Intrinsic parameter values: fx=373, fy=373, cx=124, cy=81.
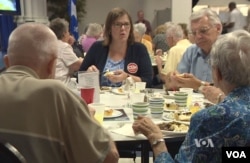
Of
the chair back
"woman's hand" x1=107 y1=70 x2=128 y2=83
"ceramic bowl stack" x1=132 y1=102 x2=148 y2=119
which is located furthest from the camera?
"woman's hand" x1=107 y1=70 x2=128 y2=83

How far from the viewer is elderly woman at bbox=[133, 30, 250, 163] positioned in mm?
1401

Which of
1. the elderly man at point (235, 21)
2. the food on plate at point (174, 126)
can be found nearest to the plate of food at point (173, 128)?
the food on plate at point (174, 126)

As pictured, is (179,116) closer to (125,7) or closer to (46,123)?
(46,123)

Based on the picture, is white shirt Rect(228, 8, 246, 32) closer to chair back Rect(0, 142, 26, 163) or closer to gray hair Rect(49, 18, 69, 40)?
gray hair Rect(49, 18, 69, 40)

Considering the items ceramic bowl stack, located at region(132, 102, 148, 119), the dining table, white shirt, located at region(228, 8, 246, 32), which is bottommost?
the dining table

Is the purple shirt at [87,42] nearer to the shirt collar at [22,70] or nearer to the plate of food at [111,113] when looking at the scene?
the plate of food at [111,113]

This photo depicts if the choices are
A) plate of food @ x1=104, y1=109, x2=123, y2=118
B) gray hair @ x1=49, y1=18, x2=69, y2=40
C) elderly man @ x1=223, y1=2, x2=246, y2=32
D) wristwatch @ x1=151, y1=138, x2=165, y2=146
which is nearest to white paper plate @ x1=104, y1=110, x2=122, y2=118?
plate of food @ x1=104, y1=109, x2=123, y2=118

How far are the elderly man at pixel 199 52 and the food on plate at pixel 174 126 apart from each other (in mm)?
940

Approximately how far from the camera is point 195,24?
316 cm

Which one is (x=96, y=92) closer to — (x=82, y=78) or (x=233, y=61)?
(x=82, y=78)

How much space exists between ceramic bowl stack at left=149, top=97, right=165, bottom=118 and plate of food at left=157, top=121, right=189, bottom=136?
0.62 feet

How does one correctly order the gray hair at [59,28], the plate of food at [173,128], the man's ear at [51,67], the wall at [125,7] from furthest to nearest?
the wall at [125,7] < the gray hair at [59,28] < the plate of food at [173,128] < the man's ear at [51,67]

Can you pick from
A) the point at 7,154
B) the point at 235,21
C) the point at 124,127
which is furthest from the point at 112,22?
the point at 235,21

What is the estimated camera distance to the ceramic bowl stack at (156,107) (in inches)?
86.7
